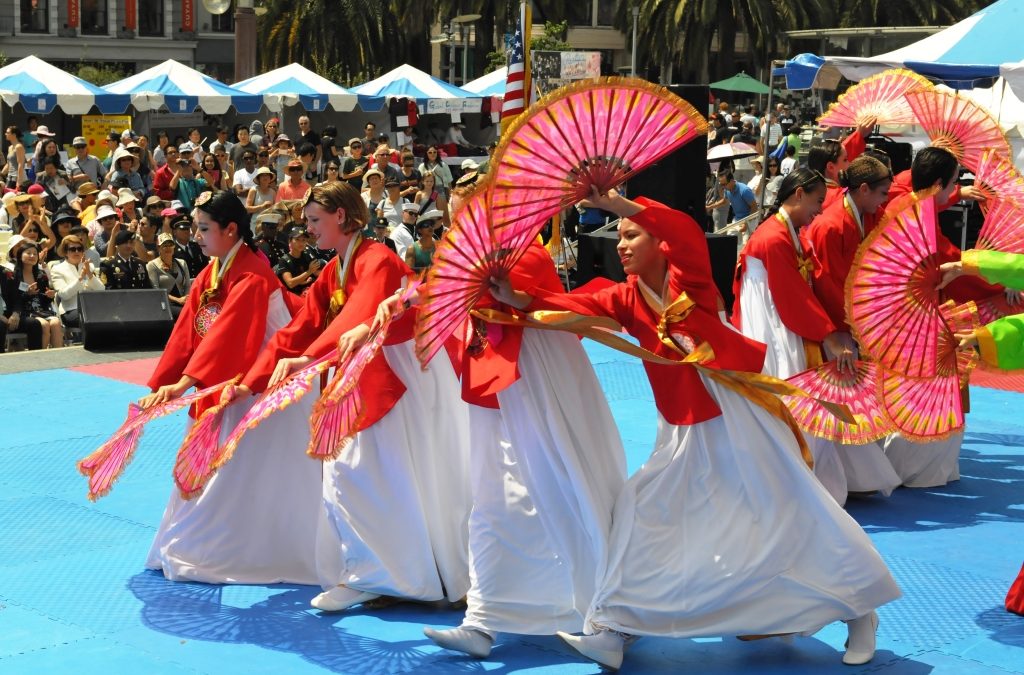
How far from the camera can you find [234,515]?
5.42m

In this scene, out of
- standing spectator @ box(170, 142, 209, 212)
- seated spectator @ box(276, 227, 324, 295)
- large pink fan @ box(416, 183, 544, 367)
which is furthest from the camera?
standing spectator @ box(170, 142, 209, 212)

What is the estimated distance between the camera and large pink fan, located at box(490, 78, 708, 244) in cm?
396

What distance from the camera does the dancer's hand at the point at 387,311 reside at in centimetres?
479

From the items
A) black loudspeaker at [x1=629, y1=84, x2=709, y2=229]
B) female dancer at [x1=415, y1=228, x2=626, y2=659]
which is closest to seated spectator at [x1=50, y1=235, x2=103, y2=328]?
black loudspeaker at [x1=629, y1=84, x2=709, y2=229]

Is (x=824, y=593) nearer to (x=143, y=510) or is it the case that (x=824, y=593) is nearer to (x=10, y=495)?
(x=143, y=510)

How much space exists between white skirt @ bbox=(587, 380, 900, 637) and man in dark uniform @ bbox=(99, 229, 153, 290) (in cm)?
775

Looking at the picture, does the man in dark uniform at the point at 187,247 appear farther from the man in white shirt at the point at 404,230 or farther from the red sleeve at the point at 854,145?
the red sleeve at the point at 854,145

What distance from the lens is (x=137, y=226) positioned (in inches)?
492

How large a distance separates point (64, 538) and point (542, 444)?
2743mm

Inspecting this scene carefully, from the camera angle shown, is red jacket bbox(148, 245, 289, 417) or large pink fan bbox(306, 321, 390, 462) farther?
red jacket bbox(148, 245, 289, 417)

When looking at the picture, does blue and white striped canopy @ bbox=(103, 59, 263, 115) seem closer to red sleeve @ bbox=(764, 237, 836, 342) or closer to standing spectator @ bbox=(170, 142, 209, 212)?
standing spectator @ bbox=(170, 142, 209, 212)

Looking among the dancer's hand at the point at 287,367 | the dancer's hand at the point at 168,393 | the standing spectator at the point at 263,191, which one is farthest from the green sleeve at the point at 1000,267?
the standing spectator at the point at 263,191

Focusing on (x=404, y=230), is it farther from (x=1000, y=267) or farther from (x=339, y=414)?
(x=1000, y=267)

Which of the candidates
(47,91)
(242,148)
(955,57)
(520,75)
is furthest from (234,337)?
(47,91)
